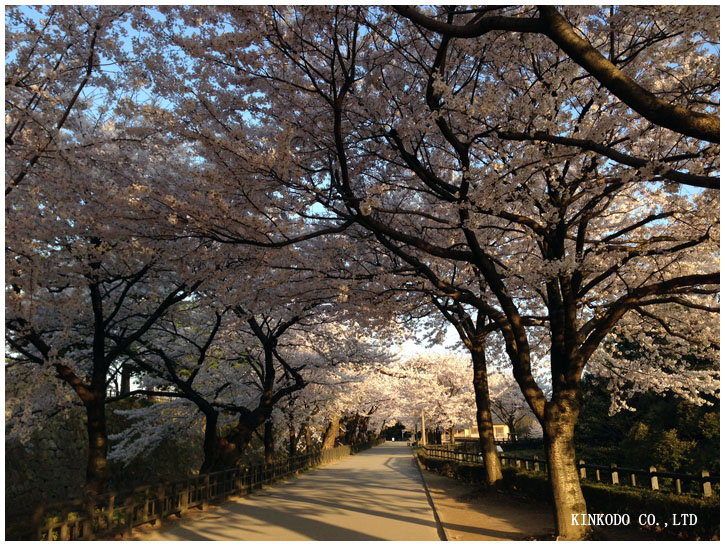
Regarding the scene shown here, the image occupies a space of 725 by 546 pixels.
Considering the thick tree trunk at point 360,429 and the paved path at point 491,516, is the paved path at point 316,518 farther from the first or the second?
the thick tree trunk at point 360,429

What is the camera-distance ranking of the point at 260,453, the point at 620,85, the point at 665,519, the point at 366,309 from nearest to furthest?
the point at 620,85 → the point at 665,519 → the point at 366,309 → the point at 260,453

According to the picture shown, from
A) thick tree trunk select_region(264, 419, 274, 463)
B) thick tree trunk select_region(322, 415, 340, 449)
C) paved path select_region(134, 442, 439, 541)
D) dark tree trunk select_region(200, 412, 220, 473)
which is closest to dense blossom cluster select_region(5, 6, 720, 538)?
paved path select_region(134, 442, 439, 541)

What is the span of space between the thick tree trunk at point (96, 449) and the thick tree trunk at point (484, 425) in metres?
9.28

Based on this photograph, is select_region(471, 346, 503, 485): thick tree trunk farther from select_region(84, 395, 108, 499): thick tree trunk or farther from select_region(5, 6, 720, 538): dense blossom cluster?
select_region(84, 395, 108, 499): thick tree trunk

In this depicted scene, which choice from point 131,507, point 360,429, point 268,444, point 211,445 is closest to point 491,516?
point 131,507

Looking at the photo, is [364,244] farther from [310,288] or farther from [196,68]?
[196,68]

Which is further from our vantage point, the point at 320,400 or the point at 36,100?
the point at 320,400

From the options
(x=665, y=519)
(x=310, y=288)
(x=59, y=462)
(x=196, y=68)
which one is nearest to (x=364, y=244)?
(x=310, y=288)

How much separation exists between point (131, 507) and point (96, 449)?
2.34 meters

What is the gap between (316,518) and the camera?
11273 millimetres

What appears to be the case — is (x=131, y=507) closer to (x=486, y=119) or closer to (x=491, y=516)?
(x=491, y=516)

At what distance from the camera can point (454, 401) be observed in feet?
156

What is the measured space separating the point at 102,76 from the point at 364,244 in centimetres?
676

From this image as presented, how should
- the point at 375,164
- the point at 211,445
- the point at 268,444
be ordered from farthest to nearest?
the point at 268,444 < the point at 211,445 < the point at 375,164
